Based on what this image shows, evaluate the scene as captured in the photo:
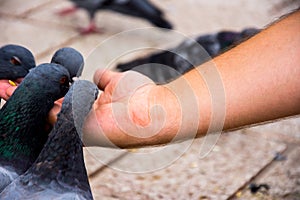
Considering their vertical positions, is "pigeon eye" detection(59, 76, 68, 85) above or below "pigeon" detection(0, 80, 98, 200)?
above

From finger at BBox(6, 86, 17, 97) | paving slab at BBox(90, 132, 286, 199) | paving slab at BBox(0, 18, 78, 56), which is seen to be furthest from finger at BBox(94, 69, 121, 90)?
paving slab at BBox(0, 18, 78, 56)

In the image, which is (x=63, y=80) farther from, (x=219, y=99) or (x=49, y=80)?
(x=219, y=99)

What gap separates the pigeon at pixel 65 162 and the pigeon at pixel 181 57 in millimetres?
2676

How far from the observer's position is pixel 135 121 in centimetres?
386

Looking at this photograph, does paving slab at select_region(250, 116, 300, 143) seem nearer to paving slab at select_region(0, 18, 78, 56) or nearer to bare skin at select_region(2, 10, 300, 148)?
bare skin at select_region(2, 10, 300, 148)

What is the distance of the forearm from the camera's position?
361 cm

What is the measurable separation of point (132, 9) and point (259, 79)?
452cm

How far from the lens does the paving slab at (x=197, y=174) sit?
5270mm

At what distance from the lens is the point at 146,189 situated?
5.31 metres

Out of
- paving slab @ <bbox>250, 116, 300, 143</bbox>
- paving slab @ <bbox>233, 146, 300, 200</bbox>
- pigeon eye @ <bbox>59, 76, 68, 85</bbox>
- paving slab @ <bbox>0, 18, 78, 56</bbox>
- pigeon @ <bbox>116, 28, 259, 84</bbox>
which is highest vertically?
pigeon eye @ <bbox>59, 76, 68, 85</bbox>

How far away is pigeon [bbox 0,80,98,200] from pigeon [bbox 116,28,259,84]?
8.78ft

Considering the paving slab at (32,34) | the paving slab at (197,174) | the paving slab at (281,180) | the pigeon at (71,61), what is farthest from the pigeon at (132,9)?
the pigeon at (71,61)


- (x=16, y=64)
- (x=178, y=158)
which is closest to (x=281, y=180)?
(x=178, y=158)

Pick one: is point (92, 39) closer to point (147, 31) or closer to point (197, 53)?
point (147, 31)
